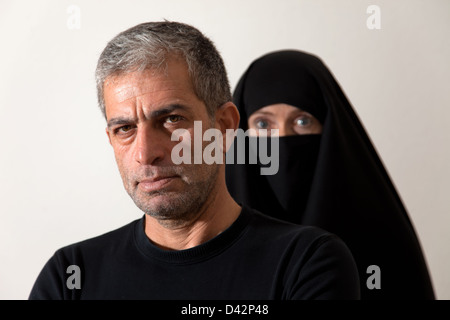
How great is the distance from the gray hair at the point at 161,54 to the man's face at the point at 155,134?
2 centimetres

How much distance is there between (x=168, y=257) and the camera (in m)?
1.35

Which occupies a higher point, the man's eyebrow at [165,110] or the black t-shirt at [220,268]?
the man's eyebrow at [165,110]

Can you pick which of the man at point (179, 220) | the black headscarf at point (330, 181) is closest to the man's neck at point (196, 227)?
the man at point (179, 220)

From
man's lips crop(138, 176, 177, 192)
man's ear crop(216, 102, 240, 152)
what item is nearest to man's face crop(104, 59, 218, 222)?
man's lips crop(138, 176, 177, 192)

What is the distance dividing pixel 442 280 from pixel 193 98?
1.88 metres

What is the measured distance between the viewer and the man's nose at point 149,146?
4.04 ft

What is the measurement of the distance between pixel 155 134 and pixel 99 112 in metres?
1.62

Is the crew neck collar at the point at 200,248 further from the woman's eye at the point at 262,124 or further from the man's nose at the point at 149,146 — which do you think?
the woman's eye at the point at 262,124

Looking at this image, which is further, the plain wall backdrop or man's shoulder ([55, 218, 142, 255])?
the plain wall backdrop

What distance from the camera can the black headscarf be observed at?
7.10ft

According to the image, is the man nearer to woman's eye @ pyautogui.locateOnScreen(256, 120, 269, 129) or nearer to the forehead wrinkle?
the forehead wrinkle

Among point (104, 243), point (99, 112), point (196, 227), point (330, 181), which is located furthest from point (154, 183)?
point (99, 112)

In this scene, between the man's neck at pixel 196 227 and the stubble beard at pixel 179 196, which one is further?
the man's neck at pixel 196 227

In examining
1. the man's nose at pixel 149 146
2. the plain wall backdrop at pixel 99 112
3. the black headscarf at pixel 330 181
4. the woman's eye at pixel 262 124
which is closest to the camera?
the man's nose at pixel 149 146
